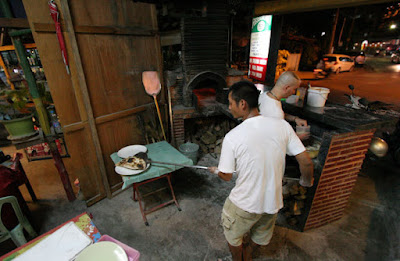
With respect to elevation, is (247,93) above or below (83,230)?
above

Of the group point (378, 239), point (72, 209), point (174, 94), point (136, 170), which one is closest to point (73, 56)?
point (136, 170)

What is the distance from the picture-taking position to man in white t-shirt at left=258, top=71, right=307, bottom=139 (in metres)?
2.60

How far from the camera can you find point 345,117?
8.55 feet

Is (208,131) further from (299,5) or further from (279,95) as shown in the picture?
(299,5)

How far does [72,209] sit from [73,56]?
2.92 metres

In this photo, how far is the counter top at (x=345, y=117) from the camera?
2414 mm

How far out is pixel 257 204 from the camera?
6.07 ft

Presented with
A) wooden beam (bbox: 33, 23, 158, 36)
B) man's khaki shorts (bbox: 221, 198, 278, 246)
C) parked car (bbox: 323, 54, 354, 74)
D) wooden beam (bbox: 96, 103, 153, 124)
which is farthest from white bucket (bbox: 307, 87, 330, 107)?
parked car (bbox: 323, 54, 354, 74)

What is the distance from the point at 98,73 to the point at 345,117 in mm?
4134

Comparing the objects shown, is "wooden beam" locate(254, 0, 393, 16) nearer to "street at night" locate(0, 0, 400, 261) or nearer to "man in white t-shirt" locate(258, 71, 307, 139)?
"street at night" locate(0, 0, 400, 261)

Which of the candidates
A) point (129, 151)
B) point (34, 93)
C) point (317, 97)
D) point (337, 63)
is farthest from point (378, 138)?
point (337, 63)

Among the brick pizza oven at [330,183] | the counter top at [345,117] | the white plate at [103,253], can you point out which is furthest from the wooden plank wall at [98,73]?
the brick pizza oven at [330,183]

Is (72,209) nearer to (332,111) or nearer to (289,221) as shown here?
(289,221)

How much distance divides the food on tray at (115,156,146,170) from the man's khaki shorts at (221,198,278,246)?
1.51 metres
